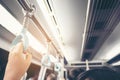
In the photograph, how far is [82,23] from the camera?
229 centimetres

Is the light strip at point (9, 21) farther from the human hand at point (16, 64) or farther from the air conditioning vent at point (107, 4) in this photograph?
the air conditioning vent at point (107, 4)

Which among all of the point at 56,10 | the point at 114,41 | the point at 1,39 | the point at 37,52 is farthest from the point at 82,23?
the point at 114,41

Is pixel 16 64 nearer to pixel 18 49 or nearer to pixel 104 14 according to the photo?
pixel 18 49

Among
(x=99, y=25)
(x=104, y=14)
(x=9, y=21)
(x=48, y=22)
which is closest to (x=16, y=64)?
(x=9, y=21)

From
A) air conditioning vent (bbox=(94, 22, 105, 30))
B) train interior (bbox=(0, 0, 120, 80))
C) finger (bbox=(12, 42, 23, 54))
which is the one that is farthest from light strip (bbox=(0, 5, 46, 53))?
air conditioning vent (bbox=(94, 22, 105, 30))

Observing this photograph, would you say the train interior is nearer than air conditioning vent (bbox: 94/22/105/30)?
Yes

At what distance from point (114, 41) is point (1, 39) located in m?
3.02

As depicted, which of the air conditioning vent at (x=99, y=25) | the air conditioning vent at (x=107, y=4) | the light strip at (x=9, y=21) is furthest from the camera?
the air conditioning vent at (x=99, y=25)

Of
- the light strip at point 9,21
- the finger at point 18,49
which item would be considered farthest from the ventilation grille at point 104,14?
the finger at point 18,49

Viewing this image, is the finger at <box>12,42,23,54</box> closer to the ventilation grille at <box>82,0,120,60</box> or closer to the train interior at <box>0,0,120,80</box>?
the train interior at <box>0,0,120,80</box>

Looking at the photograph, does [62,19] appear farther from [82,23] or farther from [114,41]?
[114,41]

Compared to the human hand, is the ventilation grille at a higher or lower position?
higher

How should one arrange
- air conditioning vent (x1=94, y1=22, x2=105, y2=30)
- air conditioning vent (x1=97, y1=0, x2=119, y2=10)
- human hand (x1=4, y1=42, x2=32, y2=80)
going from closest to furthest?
→ human hand (x1=4, y1=42, x2=32, y2=80)
air conditioning vent (x1=97, y1=0, x2=119, y2=10)
air conditioning vent (x1=94, y1=22, x2=105, y2=30)

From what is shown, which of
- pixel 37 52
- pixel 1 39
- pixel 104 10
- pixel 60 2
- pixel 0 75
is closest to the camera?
pixel 1 39
